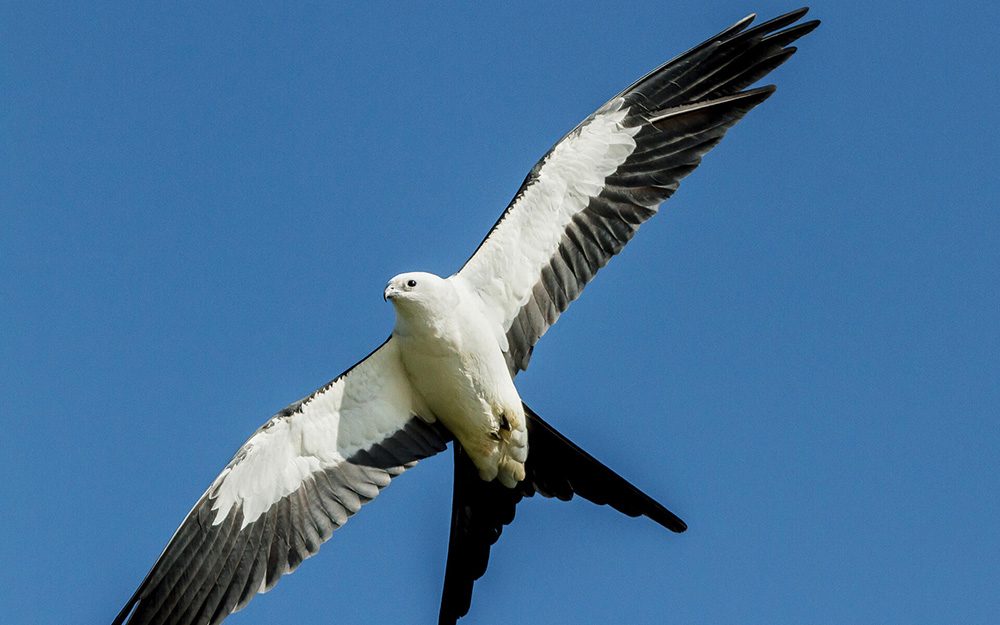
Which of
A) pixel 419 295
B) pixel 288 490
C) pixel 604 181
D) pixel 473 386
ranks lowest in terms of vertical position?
pixel 288 490

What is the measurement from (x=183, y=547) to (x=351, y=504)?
1.40 meters

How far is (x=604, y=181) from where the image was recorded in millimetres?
9695

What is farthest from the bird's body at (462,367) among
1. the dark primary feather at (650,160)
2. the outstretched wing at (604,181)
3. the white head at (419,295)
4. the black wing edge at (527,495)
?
the dark primary feather at (650,160)

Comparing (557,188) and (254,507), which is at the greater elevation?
(557,188)

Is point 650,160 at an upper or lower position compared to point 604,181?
upper

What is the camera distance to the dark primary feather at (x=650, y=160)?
9648 millimetres

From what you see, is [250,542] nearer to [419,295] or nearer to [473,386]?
[473,386]

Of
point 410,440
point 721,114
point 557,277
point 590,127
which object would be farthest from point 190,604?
point 721,114

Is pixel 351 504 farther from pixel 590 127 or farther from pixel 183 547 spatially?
pixel 590 127

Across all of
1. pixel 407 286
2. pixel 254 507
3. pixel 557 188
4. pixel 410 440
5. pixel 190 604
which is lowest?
pixel 190 604

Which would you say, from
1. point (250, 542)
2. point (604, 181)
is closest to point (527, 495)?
point (250, 542)

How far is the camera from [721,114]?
9664 millimetres

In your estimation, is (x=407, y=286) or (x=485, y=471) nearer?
(x=407, y=286)

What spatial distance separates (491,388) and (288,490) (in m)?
1.94
